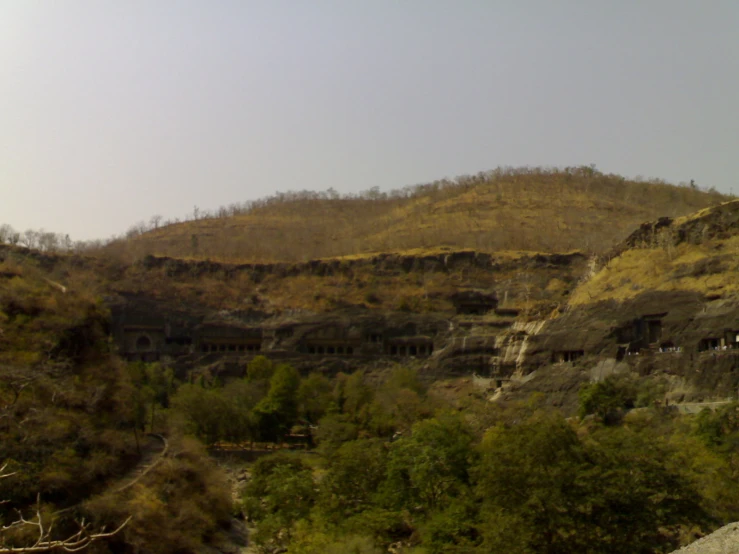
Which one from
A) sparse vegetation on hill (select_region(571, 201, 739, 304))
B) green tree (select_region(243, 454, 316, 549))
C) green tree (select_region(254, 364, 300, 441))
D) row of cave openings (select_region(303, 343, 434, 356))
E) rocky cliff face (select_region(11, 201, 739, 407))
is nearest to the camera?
green tree (select_region(243, 454, 316, 549))

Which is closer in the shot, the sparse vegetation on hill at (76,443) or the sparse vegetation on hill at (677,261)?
the sparse vegetation on hill at (76,443)

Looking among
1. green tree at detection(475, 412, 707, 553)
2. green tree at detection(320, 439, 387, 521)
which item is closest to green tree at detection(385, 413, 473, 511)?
green tree at detection(320, 439, 387, 521)

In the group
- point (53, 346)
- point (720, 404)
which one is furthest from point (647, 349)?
point (53, 346)

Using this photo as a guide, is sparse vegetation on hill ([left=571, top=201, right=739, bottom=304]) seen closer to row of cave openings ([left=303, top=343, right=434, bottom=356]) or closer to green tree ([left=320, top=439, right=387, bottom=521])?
row of cave openings ([left=303, top=343, right=434, bottom=356])

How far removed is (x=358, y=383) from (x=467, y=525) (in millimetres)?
27393

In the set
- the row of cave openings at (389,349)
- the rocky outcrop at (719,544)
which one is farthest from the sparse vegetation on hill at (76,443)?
the row of cave openings at (389,349)

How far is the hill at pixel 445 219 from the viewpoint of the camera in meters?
81.8

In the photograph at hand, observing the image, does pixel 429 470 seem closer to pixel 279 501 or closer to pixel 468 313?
pixel 279 501

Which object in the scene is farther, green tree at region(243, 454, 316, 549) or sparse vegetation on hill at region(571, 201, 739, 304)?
sparse vegetation on hill at region(571, 201, 739, 304)

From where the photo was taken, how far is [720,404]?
34.4 metres

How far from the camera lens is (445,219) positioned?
91812 millimetres

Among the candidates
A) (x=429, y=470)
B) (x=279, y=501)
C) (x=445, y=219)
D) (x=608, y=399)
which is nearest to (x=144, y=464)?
(x=279, y=501)

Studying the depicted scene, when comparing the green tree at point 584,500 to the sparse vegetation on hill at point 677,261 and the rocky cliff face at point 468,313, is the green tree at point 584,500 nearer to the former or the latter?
the rocky cliff face at point 468,313

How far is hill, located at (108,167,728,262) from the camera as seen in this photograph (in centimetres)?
8181
